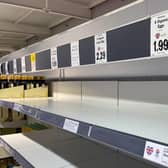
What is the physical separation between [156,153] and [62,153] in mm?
929

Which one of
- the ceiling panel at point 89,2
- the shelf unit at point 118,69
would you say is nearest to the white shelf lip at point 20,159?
the shelf unit at point 118,69

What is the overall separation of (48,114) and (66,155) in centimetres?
37

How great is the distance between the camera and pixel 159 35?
682 millimetres

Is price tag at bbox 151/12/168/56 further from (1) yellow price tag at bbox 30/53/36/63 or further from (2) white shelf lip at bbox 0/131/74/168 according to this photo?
(1) yellow price tag at bbox 30/53/36/63

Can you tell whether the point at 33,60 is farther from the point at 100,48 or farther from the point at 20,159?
the point at 100,48

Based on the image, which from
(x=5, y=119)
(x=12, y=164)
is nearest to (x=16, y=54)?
(x=5, y=119)

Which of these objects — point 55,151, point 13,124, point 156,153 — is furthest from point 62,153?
point 13,124

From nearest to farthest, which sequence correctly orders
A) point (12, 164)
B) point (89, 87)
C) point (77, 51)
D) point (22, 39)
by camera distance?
point (77, 51) → point (89, 87) → point (12, 164) → point (22, 39)

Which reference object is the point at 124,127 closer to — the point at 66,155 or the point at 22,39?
the point at 66,155

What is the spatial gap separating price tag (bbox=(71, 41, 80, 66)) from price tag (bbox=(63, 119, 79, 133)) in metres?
0.37

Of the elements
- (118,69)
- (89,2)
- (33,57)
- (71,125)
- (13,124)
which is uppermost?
(89,2)

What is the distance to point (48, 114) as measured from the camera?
104 cm

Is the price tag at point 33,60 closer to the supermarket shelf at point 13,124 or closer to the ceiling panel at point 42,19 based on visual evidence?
the supermarket shelf at point 13,124

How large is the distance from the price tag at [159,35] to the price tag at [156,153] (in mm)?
314
